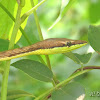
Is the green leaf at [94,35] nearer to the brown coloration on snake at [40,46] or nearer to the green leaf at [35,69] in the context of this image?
the brown coloration on snake at [40,46]

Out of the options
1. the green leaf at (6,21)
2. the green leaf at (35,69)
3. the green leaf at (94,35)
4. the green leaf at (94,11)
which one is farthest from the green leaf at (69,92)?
the green leaf at (94,11)

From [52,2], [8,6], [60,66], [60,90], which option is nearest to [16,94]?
[60,90]

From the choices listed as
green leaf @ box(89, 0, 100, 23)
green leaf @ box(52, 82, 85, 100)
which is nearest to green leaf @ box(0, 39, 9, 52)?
green leaf @ box(52, 82, 85, 100)

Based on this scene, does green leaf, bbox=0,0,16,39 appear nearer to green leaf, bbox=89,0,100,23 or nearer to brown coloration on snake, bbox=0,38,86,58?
brown coloration on snake, bbox=0,38,86,58

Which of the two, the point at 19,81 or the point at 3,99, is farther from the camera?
the point at 19,81

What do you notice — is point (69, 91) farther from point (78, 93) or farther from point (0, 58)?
point (0, 58)
